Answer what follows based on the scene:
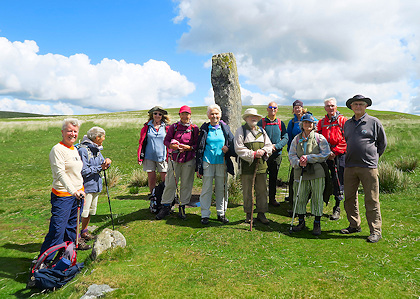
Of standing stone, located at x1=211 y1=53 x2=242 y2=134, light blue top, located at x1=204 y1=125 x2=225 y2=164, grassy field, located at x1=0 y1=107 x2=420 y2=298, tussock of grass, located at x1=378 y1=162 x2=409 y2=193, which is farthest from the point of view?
standing stone, located at x1=211 y1=53 x2=242 y2=134

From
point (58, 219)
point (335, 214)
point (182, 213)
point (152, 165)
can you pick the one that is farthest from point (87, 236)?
point (335, 214)

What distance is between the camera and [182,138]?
7.27 meters

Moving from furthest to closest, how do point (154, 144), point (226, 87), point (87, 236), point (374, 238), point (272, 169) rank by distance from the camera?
point (226, 87) < point (272, 169) < point (154, 144) < point (87, 236) < point (374, 238)

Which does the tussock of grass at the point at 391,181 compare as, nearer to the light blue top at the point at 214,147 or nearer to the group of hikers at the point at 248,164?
the group of hikers at the point at 248,164

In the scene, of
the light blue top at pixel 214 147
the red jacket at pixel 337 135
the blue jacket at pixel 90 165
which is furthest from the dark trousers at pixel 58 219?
the red jacket at pixel 337 135

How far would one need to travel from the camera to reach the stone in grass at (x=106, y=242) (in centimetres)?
530

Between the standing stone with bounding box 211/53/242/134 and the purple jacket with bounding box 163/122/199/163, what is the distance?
3410 millimetres

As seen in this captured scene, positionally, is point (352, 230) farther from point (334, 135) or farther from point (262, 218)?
point (334, 135)

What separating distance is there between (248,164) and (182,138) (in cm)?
180

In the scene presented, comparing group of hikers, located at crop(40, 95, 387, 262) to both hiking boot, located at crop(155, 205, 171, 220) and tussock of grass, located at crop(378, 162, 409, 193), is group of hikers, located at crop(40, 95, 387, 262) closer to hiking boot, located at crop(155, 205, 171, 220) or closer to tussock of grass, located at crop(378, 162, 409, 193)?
hiking boot, located at crop(155, 205, 171, 220)

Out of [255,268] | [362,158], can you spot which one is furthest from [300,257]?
A: [362,158]

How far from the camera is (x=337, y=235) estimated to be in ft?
21.4

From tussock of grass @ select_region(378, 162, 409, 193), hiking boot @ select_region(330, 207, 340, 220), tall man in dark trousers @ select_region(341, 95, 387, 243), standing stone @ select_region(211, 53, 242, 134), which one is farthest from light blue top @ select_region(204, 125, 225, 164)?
tussock of grass @ select_region(378, 162, 409, 193)

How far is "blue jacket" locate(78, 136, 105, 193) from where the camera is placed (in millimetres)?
6172
